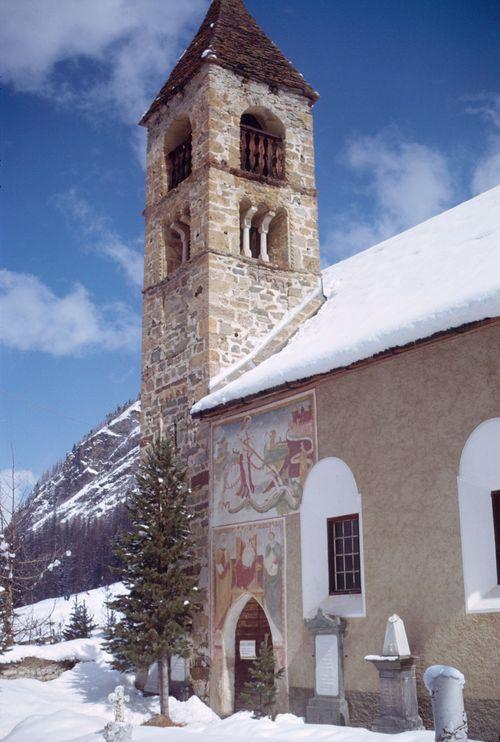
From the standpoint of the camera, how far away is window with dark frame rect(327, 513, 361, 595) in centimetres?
1230

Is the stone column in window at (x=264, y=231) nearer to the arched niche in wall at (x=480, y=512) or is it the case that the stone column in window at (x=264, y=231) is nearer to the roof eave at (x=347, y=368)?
the roof eave at (x=347, y=368)

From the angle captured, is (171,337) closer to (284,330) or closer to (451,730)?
(284,330)

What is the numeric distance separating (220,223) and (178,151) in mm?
3349

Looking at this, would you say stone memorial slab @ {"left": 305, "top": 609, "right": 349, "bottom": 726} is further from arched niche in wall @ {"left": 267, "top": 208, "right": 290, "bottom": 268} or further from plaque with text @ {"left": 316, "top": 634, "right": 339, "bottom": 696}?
arched niche in wall @ {"left": 267, "top": 208, "right": 290, "bottom": 268}

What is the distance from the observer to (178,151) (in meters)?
20.1

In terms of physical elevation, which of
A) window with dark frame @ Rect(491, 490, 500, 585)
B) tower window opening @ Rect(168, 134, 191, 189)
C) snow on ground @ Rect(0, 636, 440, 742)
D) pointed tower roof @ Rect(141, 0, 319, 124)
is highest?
pointed tower roof @ Rect(141, 0, 319, 124)

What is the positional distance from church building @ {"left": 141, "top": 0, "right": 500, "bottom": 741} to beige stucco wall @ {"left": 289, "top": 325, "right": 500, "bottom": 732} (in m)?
0.03

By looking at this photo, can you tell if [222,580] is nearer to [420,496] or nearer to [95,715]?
[95,715]

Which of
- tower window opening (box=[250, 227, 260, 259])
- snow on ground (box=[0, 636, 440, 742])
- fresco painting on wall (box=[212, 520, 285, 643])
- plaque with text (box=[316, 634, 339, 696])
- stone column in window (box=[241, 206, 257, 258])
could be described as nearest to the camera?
snow on ground (box=[0, 636, 440, 742])

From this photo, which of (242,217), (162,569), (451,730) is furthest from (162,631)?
(242,217)

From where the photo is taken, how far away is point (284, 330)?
56.3 feet

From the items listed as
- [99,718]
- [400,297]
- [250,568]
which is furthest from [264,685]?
[400,297]

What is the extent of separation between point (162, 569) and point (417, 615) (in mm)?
5189

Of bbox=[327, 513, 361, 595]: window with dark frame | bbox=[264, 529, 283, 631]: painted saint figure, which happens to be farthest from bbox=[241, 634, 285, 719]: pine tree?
Answer: bbox=[327, 513, 361, 595]: window with dark frame
